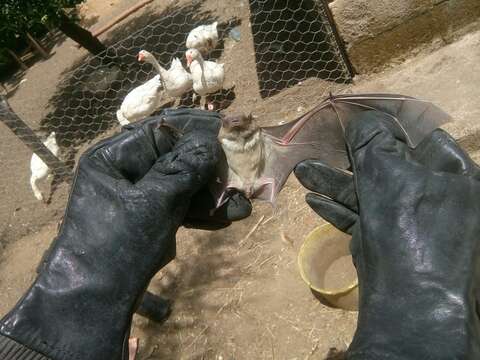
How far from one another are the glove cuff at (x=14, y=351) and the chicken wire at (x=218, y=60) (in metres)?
3.14

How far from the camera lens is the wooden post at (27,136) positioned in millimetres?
3855

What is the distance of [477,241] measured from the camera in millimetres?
1226

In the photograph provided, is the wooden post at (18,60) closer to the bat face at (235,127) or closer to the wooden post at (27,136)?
the wooden post at (27,136)

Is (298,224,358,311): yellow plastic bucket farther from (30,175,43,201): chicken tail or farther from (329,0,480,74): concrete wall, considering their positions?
(30,175,43,201): chicken tail

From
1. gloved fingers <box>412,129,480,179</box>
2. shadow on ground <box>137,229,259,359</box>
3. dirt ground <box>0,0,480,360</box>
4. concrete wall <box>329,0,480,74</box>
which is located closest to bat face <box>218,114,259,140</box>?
gloved fingers <box>412,129,480,179</box>

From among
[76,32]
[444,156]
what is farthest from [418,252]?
[76,32]

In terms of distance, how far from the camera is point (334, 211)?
67.8 inches

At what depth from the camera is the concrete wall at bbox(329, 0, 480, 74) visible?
3584mm

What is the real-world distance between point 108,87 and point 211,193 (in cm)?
508

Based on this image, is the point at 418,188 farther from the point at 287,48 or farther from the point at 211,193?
the point at 287,48

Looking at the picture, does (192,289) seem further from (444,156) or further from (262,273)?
(444,156)

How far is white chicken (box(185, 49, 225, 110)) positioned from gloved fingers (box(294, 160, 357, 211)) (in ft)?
10.6

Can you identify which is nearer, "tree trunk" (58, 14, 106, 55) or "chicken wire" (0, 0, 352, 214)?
"chicken wire" (0, 0, 352, 214)

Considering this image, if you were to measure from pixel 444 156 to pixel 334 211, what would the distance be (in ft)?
1.52
